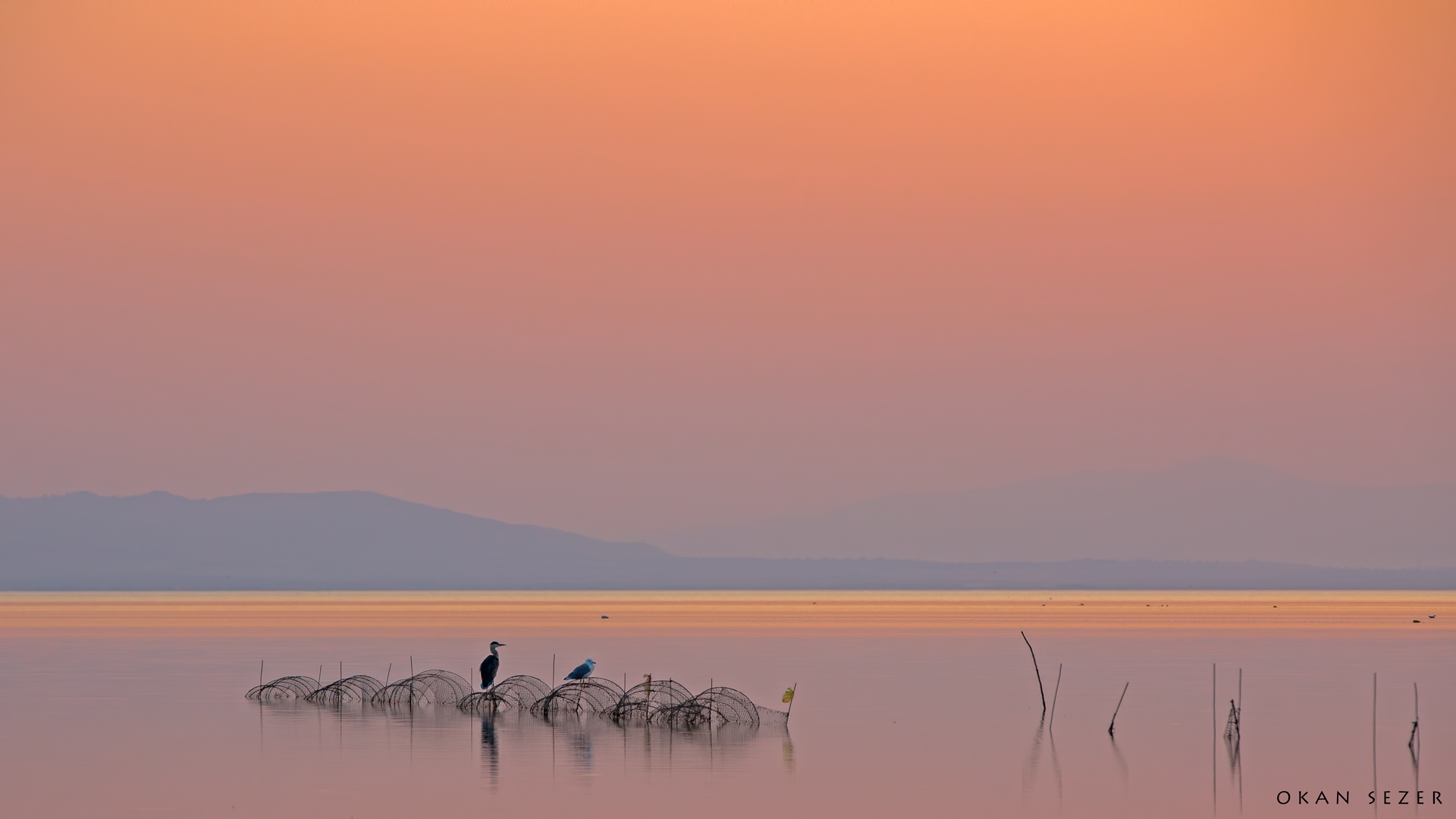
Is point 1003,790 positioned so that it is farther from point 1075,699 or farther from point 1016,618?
point 1016,618

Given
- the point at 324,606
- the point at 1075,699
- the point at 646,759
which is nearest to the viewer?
the point at 646,759

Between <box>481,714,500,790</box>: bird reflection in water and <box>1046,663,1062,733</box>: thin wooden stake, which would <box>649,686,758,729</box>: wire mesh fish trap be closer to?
<box>481,714,500,790</box>: bird reflection in water

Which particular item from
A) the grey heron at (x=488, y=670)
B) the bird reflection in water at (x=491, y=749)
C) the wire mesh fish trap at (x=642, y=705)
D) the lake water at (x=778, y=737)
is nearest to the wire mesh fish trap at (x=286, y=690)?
the lake water at (x=778, y=737)

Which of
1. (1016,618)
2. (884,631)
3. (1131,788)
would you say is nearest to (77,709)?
(1131,788)

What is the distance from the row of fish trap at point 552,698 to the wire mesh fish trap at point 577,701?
18 mm

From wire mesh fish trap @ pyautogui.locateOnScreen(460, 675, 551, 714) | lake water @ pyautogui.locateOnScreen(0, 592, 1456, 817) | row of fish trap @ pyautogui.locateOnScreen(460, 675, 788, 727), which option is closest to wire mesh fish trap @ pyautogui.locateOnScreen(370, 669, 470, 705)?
wire mesh fish trap @ pyautogui.locateOnScreen(460, 675, 551, 714)

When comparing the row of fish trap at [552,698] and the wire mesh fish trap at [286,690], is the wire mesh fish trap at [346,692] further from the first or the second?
the wire mesh fish trap at [286,690]

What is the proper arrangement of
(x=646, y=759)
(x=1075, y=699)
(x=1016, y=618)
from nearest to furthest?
1. (x=646, y=759)
2. (x=1075, y=699)
3. (x=1016, y=618)

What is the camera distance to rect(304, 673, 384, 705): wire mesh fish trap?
146 ft

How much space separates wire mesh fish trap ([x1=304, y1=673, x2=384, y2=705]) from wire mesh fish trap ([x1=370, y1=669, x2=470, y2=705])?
34 centimetres

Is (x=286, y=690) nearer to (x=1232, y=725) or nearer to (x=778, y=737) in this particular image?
(x=778, y=737)

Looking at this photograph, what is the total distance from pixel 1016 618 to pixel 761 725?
282 feet

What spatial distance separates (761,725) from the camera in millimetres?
40031

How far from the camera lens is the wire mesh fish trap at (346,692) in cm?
4459
